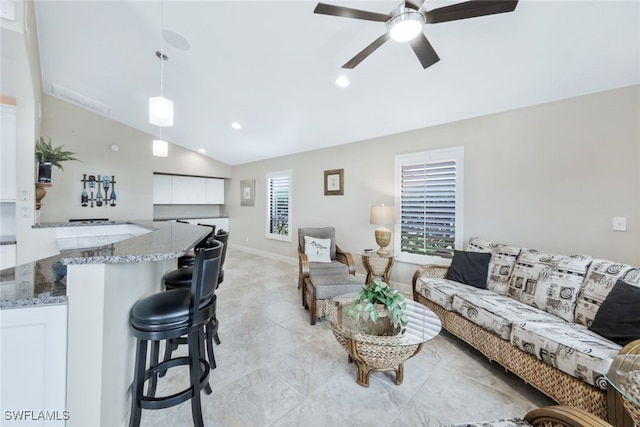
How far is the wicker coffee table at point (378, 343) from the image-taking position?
173 centimetres

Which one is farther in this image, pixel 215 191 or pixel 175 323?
pixel 215 191

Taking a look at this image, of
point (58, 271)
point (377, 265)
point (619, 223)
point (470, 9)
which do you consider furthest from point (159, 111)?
point (619, 223)

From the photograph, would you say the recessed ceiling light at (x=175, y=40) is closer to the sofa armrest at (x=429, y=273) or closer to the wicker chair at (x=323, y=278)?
the wicker chair at (x=323, y=278)

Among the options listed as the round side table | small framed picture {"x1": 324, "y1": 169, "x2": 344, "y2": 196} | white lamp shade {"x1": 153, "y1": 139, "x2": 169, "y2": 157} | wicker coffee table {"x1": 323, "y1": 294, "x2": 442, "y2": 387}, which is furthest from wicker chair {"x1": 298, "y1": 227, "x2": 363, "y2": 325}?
white lamp shade {"x1": 153, "y1": 139, "x2": 169, "y2": 157}

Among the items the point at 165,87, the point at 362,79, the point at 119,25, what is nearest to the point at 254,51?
the point at 362,79

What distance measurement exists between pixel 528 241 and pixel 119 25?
5.06 metres

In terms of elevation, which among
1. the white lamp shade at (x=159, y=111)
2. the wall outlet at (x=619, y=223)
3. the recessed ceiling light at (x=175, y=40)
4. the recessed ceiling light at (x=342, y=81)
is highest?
the recessed ceiling light at (x=175, y=40)

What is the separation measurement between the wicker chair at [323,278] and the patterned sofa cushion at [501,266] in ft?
4.48

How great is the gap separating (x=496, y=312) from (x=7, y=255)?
491cm

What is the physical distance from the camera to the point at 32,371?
3.60ft

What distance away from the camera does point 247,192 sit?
22.1 ft

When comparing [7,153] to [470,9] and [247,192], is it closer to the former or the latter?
[247,192]

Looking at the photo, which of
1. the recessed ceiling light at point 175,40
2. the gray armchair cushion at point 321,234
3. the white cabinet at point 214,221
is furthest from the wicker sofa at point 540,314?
the white cabinet at point 214,221

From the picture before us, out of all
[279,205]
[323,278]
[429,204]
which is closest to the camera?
[323,278]
